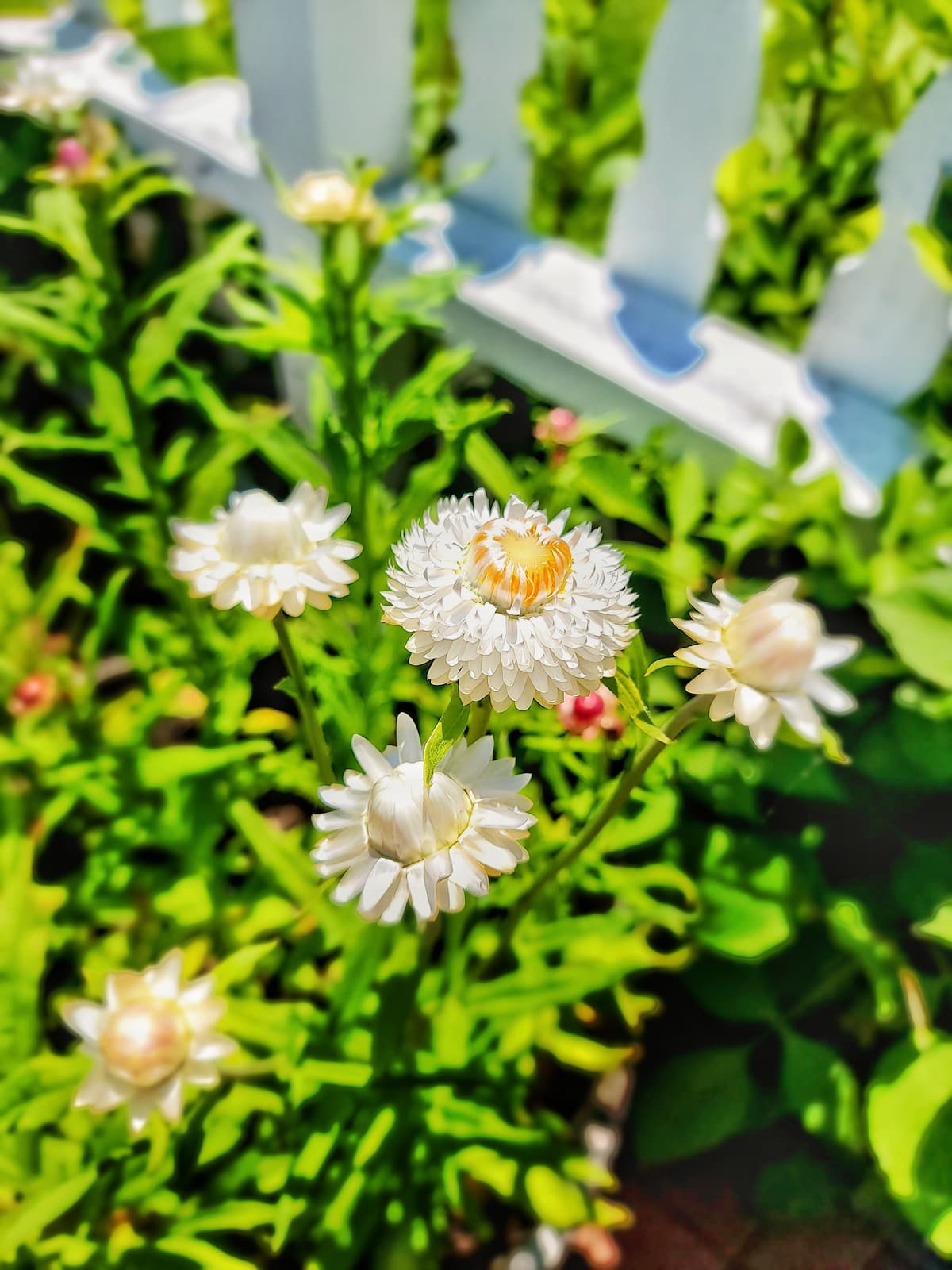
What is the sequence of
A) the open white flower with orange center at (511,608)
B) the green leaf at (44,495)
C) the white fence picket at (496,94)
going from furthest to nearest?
1. the white fence picket at (496,94)
2. the green leaf at (44,495)
3. the open white flower with orange center at (511,608)

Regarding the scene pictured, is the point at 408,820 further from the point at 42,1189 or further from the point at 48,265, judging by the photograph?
the point at 48,265

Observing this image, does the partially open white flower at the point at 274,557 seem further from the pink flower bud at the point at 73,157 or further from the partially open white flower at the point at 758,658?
the pink flower bud at the point at 73,157

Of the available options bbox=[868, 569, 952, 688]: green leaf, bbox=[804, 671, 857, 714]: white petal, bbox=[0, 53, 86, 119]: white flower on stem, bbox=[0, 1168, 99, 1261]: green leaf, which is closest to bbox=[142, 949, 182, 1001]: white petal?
bbox=[0, 1168, 99, 1261]: green leaf

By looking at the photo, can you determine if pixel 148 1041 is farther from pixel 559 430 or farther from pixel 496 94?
pixel 496 94

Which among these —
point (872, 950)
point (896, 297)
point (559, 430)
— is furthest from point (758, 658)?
point (896, 297)

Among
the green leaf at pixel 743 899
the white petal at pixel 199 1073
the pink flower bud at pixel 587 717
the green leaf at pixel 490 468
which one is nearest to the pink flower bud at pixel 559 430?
the green leaf at pixel 490 468
